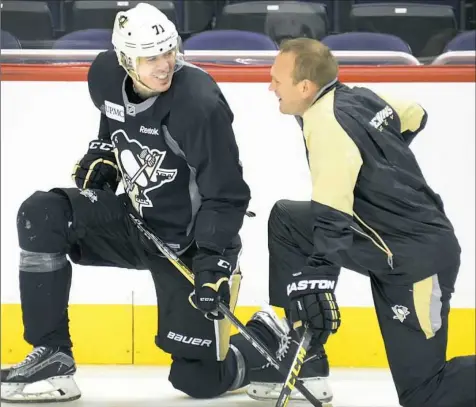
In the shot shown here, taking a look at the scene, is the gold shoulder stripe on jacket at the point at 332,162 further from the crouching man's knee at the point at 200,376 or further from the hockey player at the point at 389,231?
the crouching man's knee at the point at 200,376

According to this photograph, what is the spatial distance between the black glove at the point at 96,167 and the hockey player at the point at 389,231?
0.55m

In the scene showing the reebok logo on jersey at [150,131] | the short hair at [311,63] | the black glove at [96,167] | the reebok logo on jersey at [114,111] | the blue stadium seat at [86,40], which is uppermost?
the short hair at [311,63]

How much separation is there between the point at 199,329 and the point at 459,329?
934 mm

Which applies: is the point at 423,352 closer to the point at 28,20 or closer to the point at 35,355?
the point at 35,355

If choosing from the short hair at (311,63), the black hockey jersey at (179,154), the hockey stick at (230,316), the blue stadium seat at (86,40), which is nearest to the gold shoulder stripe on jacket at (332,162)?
the short hair at (311,63)

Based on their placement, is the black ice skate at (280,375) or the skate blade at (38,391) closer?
the skate blade at (38,391)

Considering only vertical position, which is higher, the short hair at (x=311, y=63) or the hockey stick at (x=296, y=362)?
the short hair at (x=311, y=63)

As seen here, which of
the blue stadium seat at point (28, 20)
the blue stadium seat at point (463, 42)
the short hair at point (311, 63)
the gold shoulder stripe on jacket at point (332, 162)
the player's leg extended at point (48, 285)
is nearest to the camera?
the gold shoulder stripe on jacket at point (332, 162)

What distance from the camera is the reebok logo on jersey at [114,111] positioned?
2506 millimetres

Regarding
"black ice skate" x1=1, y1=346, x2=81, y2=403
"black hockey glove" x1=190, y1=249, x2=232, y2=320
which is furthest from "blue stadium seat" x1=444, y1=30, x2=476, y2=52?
"black ice skate" x1=1, y1=346, x2=81, y2=403

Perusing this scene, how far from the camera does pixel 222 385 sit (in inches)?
104

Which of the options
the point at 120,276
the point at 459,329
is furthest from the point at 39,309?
the point at 459,329

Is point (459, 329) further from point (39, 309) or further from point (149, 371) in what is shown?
point (39, 309)

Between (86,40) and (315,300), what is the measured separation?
4.96 feet
